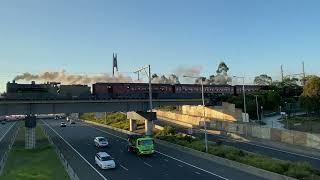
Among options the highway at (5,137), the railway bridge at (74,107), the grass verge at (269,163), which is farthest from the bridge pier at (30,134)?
the grass verge at (269,163)

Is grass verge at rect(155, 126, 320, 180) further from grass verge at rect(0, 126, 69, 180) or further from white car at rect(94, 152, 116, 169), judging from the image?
grass verge at rect(0, 126, 69, 180)

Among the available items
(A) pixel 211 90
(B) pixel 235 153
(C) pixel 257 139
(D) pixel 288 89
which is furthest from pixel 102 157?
(D) pixel 288 89

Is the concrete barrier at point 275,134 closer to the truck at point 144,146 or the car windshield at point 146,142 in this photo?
the truck at point 144,146

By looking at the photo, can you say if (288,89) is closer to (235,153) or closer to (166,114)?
(166,114)

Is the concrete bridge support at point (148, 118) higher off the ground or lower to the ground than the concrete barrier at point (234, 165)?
higher

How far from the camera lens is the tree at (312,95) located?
84.4 meters

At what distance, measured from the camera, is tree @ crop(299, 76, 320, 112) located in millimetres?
84375

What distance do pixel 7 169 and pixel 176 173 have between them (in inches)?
722

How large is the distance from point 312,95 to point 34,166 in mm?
59482

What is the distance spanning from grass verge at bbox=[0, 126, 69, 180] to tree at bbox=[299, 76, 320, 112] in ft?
171

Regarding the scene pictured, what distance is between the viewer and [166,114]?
120 metres

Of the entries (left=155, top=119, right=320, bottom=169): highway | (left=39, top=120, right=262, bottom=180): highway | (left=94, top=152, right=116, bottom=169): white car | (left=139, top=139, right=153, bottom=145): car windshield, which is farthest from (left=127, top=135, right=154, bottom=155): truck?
(left=155, top=119, right=320, bottom=169): highway

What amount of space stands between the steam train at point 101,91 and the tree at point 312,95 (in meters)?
23.7

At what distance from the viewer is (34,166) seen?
1831 inches
